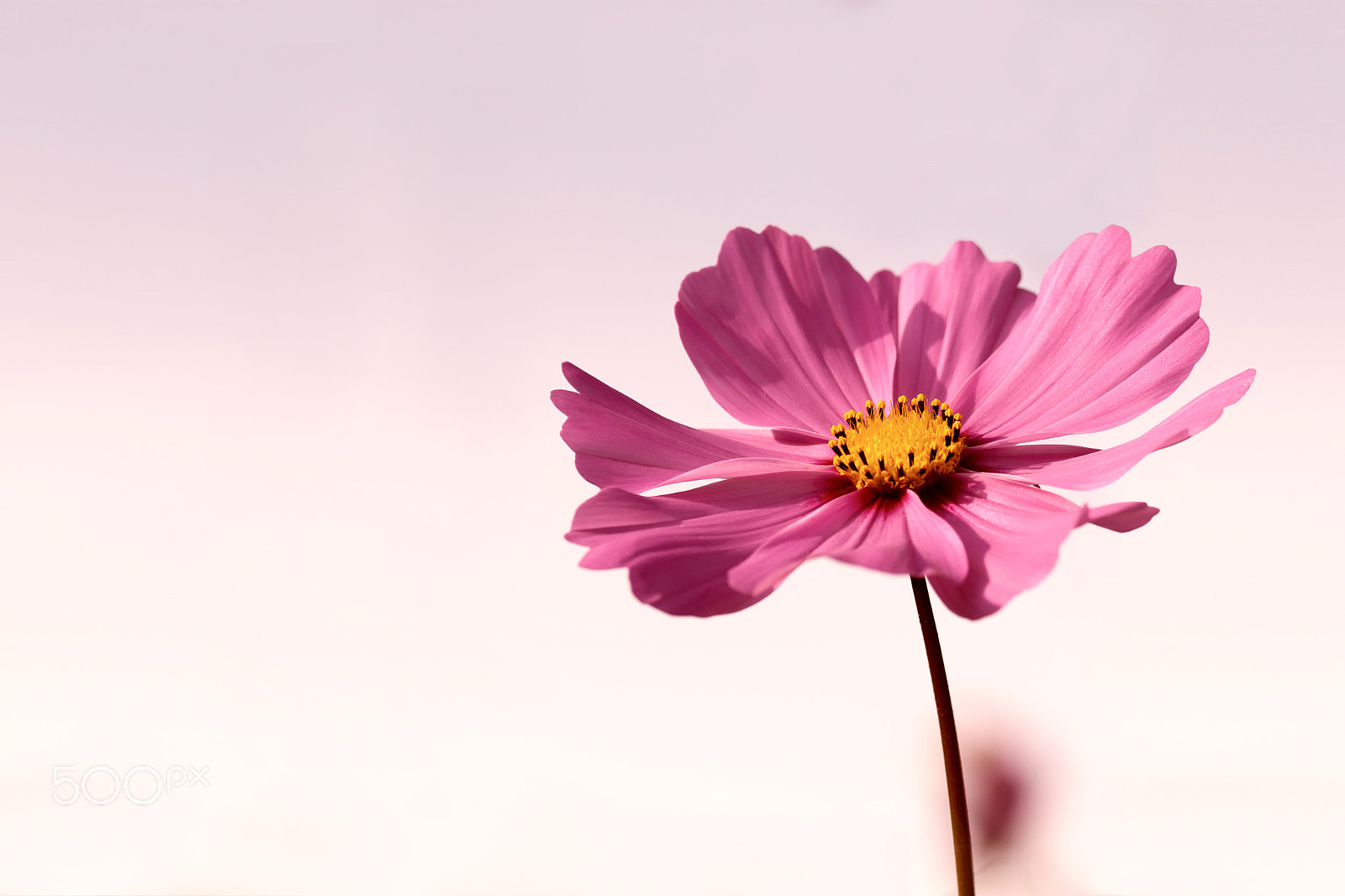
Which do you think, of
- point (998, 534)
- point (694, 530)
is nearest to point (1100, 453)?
point (998, 534)

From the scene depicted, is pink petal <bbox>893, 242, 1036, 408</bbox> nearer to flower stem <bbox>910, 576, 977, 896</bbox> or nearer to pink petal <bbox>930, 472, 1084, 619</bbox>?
pink petal <bbox>930, 472, 1084, 619</bbox>

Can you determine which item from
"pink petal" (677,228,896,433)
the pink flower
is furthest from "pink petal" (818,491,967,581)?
"pink petal" (677,228,896,433)

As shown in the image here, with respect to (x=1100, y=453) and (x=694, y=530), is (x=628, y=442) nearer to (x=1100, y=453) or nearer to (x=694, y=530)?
(x=694, y=530)

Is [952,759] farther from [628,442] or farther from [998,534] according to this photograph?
[628,442]

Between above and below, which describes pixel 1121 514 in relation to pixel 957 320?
below

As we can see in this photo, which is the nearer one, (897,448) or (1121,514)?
(1121,514)

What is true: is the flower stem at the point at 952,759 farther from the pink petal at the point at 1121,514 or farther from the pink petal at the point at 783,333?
the pink petal at the point at 783,333

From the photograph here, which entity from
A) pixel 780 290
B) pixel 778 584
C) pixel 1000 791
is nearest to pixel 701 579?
pixel 778 584
